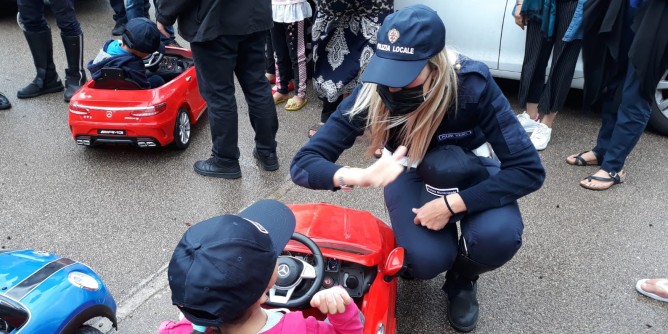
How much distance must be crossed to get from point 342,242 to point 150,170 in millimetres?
2301

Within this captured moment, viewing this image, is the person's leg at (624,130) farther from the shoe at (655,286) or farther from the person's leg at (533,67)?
the shoe at (655,286)

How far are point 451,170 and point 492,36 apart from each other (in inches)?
97.0

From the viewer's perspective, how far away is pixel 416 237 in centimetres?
234

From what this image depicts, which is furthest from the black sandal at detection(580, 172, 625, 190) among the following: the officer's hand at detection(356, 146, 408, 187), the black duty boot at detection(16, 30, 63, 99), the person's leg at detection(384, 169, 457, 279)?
the black duty boot at detection(16, 30, 63, 99)

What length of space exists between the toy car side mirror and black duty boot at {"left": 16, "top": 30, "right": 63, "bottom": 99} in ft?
13.9

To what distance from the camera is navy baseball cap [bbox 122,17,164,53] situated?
158 inches

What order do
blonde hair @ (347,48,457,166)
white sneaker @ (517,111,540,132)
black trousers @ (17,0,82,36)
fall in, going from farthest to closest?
black trousers @ (17,0,82,36)
white sneaker @ (517,111,540,132)
blonde hair @ (347,48,457,166)

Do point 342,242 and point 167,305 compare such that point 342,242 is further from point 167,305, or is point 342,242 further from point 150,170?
point 150,170

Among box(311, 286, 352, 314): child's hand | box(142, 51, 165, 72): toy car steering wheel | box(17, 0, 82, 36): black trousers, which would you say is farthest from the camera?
box(17, 0, 82, 36): black trousers

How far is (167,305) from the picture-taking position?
269 cm

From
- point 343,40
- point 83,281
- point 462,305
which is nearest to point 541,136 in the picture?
point 343,40

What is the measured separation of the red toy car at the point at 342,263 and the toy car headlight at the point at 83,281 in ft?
2.52

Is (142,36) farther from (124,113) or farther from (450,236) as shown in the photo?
(450,236)

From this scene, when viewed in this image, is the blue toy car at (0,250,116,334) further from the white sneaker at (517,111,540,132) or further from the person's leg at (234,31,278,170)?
the white sneaker at (517,111,540,132)
